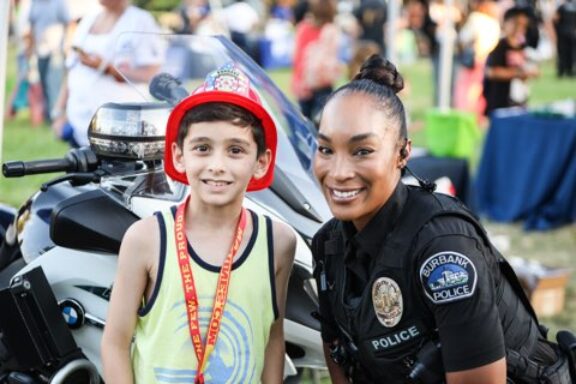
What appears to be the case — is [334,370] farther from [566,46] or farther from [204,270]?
[566,46]

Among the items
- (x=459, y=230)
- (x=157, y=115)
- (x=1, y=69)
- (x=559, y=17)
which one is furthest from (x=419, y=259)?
(x=559, y=17)

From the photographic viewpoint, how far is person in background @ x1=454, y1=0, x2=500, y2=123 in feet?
43.6

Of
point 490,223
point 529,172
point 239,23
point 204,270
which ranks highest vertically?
point 204,270

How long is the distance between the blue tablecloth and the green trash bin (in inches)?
13.2

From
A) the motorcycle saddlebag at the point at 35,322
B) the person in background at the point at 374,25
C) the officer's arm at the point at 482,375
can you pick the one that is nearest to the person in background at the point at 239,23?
the person in background at the point at 374,25

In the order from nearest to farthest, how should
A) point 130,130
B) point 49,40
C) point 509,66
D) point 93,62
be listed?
point 130,130 → point 93,62 → point 509,66 → point 49,40

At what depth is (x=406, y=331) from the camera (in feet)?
7.13

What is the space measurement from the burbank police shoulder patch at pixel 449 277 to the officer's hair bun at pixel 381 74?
1.55ft

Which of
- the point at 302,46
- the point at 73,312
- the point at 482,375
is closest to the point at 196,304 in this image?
the point at 73,312

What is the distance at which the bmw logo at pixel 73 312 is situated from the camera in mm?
2584

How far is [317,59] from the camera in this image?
9.38 m

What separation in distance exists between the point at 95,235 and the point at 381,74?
819 millimetres

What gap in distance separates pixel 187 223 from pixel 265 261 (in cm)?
21

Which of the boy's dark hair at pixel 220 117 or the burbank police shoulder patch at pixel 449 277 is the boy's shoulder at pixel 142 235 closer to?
the boy's dark hair at pixel 220 117
